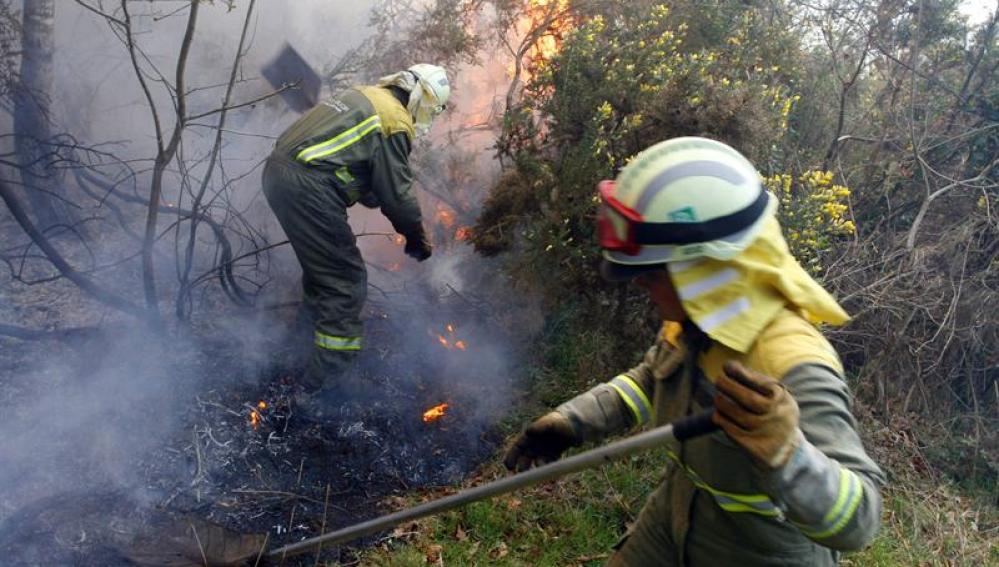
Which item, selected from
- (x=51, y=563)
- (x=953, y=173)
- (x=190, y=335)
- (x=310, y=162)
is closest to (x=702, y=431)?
(x=51, y=563)

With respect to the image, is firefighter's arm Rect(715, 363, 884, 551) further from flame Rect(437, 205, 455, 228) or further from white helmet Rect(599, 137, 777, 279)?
flame Rect(437, 205, 455, 228)

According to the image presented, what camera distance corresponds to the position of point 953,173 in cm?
672

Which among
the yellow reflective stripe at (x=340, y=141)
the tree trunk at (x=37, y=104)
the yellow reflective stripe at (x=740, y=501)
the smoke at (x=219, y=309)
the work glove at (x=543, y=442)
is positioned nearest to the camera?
the yellow reflective stripe at (x=740, y=501)

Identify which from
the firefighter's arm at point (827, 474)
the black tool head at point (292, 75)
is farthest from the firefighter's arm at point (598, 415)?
the black tool head at point (292, 75)

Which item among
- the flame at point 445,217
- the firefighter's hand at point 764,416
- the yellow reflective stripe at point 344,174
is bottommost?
the flame at point 445,217

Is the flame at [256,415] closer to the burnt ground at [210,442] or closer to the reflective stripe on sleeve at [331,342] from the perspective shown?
the burnt ground at [210,442]

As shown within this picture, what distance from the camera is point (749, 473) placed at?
6.55ft

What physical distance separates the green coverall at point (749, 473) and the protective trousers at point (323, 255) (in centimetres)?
252

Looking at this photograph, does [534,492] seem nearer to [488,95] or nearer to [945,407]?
[945,407]

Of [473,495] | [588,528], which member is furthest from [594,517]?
[473,495]

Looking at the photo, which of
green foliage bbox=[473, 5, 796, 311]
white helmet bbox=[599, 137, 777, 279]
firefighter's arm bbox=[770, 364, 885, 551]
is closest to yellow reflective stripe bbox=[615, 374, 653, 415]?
white helmet bbox=[599, 137, 777, 279]

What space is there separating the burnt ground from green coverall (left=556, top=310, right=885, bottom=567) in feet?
5.66

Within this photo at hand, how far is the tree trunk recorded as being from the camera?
224 inches

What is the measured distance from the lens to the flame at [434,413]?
194 inches
